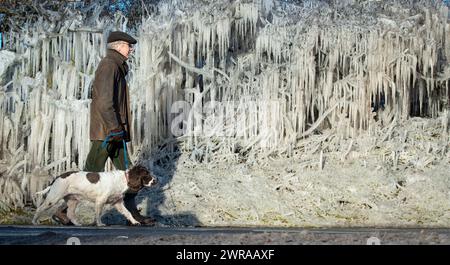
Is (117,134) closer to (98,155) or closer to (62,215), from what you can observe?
(98,155)

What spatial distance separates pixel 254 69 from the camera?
12.9 metres

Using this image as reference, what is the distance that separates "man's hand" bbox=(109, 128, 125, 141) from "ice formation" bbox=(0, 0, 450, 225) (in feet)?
10.5

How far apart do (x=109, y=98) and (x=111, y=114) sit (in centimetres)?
19

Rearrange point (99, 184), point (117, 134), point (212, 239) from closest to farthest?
point (212, 239) → point (99, 184) → point (117, 134)

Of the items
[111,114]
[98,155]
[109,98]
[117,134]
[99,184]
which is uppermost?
[109,98]

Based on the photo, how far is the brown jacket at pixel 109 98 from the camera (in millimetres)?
8938

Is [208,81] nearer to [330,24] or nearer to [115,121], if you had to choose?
[330,24]

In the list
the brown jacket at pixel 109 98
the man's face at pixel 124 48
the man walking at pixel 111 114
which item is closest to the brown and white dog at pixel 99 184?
the man walking at pixel 111 114

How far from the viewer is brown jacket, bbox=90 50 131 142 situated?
8.94 meters

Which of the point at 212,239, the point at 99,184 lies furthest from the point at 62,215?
the point at 212,239

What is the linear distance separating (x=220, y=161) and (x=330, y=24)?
2.85 metres

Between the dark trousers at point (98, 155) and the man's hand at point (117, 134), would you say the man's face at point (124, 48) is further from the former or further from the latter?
the dark trousers at point (98, 155)

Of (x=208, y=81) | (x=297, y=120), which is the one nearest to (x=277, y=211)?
(x=297, y=120)

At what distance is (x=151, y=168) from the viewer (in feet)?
40.2
